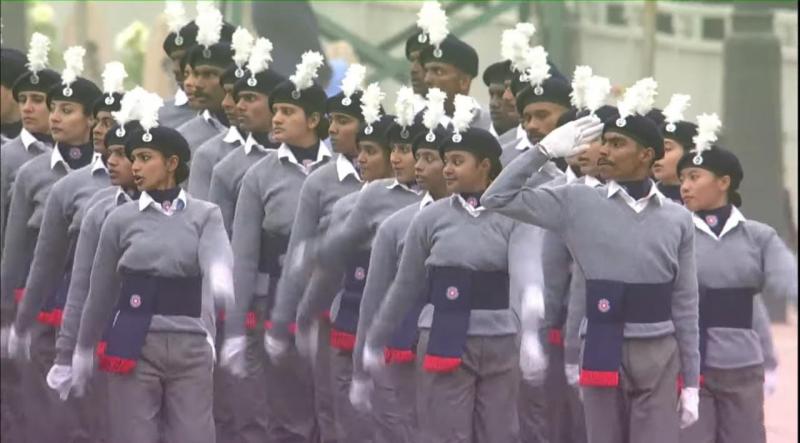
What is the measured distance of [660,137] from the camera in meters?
13.4

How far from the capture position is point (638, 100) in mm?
13570

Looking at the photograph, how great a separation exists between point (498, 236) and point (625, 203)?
86 centimetres

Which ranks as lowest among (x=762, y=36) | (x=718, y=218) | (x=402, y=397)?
(x=402, y=397)

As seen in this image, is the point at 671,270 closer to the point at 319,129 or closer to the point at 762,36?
the point at 319,129

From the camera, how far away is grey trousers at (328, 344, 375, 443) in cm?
1548

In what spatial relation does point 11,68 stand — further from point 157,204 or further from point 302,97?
point 157,204

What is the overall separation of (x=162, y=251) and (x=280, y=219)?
232cm

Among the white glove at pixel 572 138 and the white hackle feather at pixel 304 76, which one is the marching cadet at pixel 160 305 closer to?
the white glove at pixel 572 138

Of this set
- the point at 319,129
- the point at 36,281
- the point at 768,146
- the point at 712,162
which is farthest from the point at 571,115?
the point at 768,146

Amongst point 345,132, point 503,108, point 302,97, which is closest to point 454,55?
point 503,108

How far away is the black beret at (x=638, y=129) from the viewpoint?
1325 centimetres

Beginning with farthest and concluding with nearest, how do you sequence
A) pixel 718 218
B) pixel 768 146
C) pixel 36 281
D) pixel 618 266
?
pixel 768 146 < pixel 36 281 < pixel 718 218 < pixel 618 266

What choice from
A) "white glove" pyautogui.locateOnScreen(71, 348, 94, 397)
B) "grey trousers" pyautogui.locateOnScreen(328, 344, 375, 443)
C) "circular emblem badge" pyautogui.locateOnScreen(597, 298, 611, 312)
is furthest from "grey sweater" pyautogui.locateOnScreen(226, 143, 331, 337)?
"circular emblem badge" pyautogui.locateOnScreen(597, 298, 611, 312)

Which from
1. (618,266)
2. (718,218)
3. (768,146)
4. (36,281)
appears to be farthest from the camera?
(768,146)
